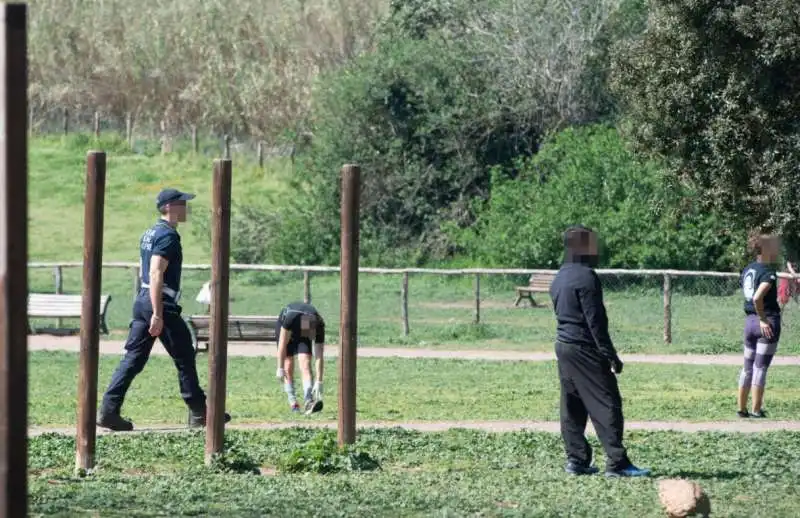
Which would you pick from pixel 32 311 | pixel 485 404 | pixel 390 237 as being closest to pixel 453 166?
pixel 390 237

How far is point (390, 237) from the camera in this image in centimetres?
3847

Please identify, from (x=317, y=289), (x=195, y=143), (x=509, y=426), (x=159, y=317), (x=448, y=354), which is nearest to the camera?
(x=159, y=317)

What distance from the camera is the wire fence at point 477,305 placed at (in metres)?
25.2

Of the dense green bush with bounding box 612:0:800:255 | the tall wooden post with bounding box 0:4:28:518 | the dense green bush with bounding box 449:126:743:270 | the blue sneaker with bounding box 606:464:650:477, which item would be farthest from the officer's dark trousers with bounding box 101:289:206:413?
the dense green bush with bounding box 449:126:743:270

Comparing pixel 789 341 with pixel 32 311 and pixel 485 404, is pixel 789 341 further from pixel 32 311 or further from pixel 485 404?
pixel 32 311

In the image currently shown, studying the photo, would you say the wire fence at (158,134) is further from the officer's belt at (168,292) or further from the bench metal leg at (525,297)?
the officer's belt at (168,292)

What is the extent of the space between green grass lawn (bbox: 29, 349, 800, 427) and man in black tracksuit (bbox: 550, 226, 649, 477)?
13.3ft

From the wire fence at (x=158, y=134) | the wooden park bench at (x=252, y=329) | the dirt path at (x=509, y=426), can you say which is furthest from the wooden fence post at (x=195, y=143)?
the dirt path at (x=509, y=426)

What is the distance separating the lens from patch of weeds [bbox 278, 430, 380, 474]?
11672 mm

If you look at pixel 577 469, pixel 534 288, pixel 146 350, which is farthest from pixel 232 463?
pixel 534 288

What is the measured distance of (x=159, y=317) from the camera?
1310cm

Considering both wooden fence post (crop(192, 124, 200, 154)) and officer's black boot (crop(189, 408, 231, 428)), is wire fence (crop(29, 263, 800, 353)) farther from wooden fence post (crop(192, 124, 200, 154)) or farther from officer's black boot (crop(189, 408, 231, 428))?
wooden fence post (crop(192, 124, 200, 154))

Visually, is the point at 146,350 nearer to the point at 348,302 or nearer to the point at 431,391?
the point at 348,302

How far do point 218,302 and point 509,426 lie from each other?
4164mm
